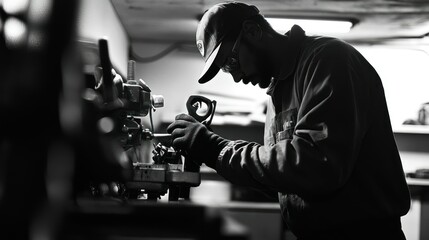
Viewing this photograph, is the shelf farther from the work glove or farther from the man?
the work glove

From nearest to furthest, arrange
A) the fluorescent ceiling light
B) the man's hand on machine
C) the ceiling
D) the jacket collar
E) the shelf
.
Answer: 1. the man's hand on machine
2. the jacket collar
3. the ceiling
4. the fluorescent ceiling light
5. the shelf

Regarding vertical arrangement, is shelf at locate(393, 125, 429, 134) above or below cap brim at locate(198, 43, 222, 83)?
below

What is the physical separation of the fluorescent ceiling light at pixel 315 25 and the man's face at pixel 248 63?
2.71 meters

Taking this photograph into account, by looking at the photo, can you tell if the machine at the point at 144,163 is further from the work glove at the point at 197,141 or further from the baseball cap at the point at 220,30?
the baseball cap at the point at 220,30

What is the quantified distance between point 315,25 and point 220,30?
297cm

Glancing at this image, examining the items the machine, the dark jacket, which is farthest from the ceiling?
the machine

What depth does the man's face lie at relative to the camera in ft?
5.63

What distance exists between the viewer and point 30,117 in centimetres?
44

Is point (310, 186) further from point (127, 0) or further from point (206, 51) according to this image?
point (127, 0)

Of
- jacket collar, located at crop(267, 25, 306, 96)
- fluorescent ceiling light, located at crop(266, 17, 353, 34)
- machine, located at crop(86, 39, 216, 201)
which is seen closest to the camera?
machine, located at crop(86, 39, 216, 201)

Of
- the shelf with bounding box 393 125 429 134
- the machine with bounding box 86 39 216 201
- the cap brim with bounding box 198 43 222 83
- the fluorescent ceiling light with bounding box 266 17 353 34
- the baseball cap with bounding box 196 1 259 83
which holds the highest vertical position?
the fluorescent ceiling light with bounding box 266 17 353 34

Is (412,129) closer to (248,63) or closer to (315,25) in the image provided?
(315,25)

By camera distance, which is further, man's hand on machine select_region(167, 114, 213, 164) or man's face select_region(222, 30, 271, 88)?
man's face select_region(222, 30, 271, 88)

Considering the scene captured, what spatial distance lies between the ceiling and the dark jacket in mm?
2534
